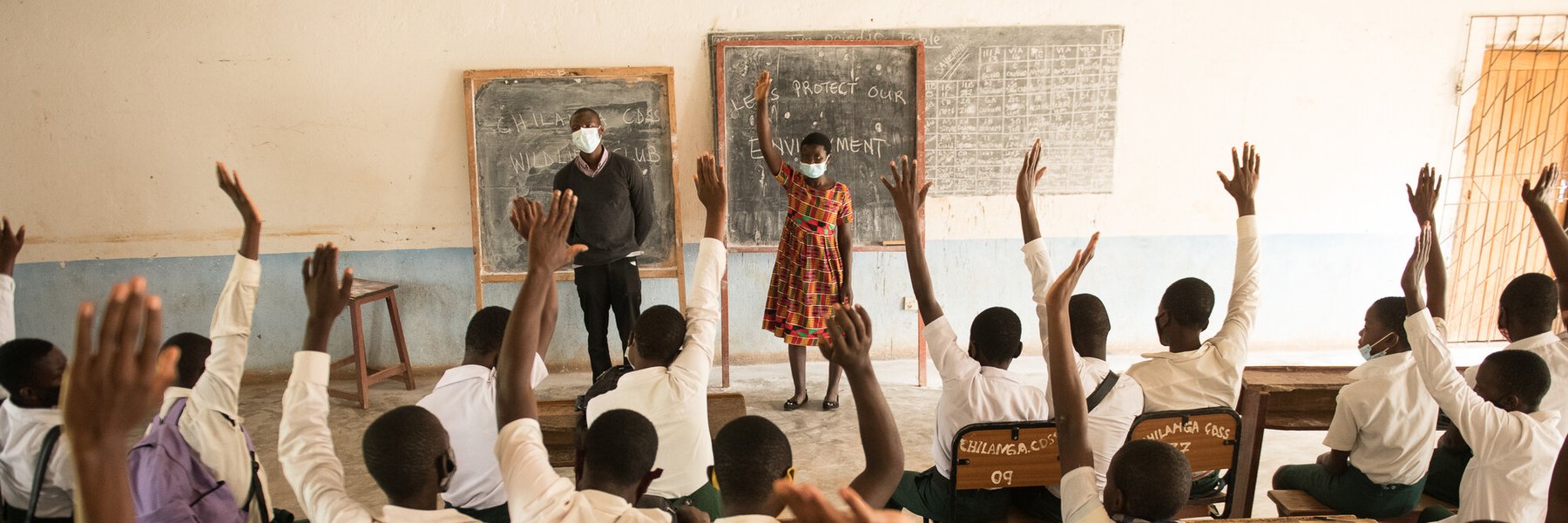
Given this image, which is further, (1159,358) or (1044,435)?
(1159,358)

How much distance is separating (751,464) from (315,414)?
0.86m

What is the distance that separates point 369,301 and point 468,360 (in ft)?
8.94

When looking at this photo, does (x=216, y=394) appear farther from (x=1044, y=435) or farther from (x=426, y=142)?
(x=426, y=142)

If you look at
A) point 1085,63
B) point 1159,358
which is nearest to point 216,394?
point 1159,358

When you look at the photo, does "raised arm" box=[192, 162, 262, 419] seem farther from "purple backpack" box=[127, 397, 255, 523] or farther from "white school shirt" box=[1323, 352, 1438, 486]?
"white school shirt" box=[1323, 352, 1438, 486]

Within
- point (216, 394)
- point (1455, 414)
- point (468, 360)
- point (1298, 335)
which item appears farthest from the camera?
point (1298, 335)

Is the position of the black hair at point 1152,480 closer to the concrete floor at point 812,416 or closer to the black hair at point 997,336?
the black hair at point 997,336

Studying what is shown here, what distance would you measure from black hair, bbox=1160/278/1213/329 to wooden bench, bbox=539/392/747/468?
1.24 m

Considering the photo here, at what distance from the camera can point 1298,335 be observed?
17.8 feet

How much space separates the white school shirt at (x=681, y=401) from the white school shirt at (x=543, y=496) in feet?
1.31

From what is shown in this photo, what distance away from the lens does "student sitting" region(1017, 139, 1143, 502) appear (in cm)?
225

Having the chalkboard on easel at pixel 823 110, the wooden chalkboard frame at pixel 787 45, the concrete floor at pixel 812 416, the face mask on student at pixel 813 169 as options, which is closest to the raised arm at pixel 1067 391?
the concrete floor at pixel 812 416

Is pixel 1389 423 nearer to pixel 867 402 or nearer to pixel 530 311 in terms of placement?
pixel 867 402

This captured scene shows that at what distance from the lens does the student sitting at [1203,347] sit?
2365 millimetres
